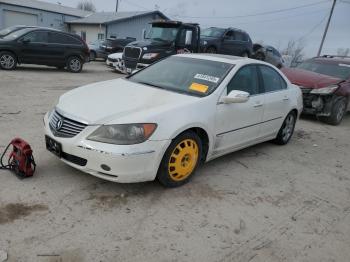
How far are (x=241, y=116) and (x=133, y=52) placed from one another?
10019 millimetres

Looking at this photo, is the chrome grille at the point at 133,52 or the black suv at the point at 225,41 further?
the black suv at the point at 225,41

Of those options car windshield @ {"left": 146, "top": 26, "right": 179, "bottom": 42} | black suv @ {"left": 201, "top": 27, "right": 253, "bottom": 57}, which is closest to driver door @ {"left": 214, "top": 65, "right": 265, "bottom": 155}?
car windshield @ {"left": 146, "top": 26, "right": 179, "bottom": 42}

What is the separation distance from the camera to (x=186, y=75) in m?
5.02

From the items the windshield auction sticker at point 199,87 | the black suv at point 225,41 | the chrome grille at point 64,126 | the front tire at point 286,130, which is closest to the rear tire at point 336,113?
the front tire at point 286,130

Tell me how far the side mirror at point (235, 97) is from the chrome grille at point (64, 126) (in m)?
1.80

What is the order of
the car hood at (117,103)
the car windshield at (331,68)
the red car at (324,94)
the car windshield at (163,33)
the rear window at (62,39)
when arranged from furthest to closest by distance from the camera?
the car windshield at (163,33), the rear window at (62,39), the car windshield at (331,68), the red car at (324,94), the car hood at (117,103)

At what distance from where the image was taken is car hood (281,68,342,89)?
29.8 feet

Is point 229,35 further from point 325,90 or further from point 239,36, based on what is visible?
point 325,90

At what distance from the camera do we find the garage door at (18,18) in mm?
32125

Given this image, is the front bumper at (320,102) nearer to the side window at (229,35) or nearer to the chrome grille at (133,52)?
→ the chrome grille at (133,52)

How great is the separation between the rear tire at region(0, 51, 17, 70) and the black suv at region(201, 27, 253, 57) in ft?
26.1

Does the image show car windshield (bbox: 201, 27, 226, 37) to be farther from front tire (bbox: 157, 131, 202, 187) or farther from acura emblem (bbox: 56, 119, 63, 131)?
acura emblem (bbox: 56, 119, 63, 131)

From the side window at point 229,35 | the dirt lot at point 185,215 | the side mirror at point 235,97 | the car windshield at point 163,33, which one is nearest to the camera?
the dirt lot at point 185,215

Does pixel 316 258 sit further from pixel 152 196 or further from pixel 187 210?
pixel 152 196
